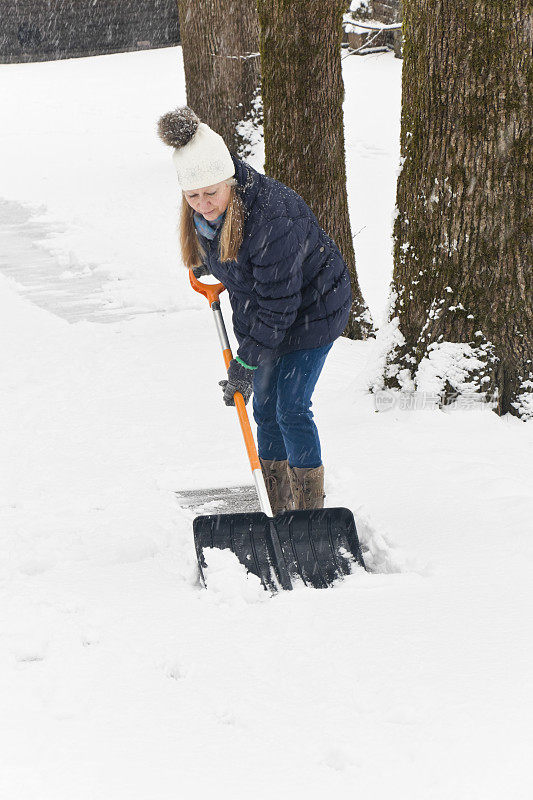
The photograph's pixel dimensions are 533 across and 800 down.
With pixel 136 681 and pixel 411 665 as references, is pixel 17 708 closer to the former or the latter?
pixel 136 681

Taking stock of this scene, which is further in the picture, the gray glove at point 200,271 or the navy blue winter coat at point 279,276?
the gray glove at point 200,271

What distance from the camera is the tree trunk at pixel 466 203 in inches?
146

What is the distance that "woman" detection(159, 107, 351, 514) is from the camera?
2727mm

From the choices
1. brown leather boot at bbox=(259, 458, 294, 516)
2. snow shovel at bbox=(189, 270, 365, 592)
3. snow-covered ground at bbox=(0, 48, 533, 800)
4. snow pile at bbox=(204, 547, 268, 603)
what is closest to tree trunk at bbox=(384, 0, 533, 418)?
snow-covered ground at bbox=(0, 48, 533, 800)

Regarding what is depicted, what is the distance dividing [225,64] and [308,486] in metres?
8.65

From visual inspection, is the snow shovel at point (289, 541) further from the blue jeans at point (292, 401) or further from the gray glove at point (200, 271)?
the gray glove at point (200, 271)

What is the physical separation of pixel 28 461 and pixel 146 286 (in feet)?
11.5

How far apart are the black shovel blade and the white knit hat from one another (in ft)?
3.95

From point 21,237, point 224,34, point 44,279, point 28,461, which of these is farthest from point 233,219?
point 224,34

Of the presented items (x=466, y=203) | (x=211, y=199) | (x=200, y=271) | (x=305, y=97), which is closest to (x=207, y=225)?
(x=211, y=199)

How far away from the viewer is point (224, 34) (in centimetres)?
1030

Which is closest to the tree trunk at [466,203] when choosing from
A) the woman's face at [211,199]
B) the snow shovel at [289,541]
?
the snow shovel at [289,541]

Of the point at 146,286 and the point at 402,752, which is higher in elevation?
the point at 402,752

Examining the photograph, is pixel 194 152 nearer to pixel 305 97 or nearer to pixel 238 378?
pixel 238 378
